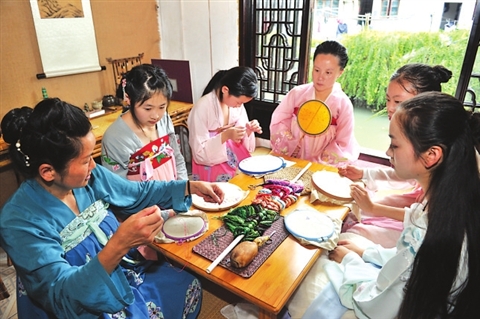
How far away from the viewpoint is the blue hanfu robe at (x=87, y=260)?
1026 mm

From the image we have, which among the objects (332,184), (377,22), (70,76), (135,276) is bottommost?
(135,276)

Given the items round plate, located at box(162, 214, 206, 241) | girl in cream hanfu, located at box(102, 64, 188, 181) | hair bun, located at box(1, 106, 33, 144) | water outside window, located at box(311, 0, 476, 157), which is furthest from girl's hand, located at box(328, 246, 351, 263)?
water outside window, located at box(311, 0, 476, 157)

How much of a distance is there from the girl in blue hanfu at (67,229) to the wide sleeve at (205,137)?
110cm

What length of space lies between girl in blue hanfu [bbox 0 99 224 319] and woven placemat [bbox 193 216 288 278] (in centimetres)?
32

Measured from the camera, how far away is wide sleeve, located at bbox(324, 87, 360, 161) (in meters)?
2.60

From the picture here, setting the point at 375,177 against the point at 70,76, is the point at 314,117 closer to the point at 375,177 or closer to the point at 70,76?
the point at 375,177

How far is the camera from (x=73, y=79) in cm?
349

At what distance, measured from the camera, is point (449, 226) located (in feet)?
3.43

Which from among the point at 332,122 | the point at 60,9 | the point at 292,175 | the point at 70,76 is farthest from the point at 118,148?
the point at 60,9

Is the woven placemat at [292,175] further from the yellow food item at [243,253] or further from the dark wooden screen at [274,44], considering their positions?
the dark wooden screen at [274,44]

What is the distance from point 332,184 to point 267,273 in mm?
Answer: 819

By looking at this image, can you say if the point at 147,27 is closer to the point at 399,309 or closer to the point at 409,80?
the point at 409,80

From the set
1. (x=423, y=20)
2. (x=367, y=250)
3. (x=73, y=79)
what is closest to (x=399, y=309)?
(x=367, y=250)

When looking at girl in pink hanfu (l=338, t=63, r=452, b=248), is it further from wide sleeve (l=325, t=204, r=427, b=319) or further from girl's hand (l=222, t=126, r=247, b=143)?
girl's hand (l=222, t=126, r=247, b=143)
